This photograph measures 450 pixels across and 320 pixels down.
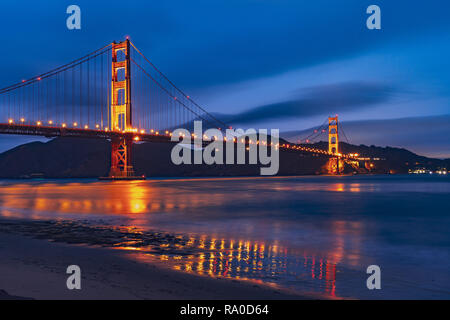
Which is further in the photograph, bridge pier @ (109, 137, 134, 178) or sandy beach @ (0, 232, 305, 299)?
bridge pier @ (109, 137, 134, 178)

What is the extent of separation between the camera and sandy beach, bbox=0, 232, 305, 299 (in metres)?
5.11

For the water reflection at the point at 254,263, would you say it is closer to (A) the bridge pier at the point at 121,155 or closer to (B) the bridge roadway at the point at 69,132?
(B) the bridge roadway at the point at 69,132

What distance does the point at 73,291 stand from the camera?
5.17 metres

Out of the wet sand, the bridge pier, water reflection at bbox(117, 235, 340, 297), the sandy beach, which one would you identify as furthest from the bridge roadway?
the sandy beach

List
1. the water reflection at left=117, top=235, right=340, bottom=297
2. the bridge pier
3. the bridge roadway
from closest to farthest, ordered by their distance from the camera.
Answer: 1. the water reflection at left=117, top=235, right=340, bottom=297
2. the bridge roadway
3. the bridge pier

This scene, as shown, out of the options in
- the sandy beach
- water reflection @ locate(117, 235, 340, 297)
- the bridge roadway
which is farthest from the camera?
the bridge roadway

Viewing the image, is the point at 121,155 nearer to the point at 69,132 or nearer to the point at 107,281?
the point at 69,132

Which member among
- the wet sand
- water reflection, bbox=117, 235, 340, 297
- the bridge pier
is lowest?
water reflection, bbox=117, 235, 340, 297

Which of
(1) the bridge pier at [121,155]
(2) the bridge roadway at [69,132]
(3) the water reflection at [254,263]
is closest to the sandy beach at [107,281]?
(3) the water reflection at [254,263]

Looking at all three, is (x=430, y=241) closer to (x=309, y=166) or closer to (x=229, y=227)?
(x=229, y=227)

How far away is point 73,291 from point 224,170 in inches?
6850

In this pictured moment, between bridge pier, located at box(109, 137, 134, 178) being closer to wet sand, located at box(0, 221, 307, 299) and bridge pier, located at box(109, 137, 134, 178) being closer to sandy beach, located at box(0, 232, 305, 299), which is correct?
wet sand, located at box(0, 221, 307, 299)

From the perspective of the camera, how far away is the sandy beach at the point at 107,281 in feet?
16.8

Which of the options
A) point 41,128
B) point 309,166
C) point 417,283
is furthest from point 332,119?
point 417,283
